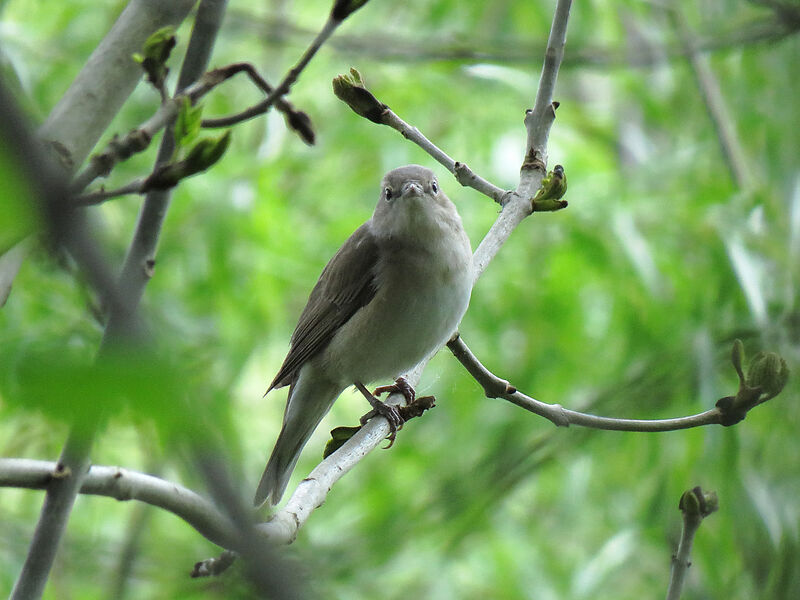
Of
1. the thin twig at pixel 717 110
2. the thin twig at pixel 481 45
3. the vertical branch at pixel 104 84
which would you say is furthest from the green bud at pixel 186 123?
the thin twig at pixel 717 110

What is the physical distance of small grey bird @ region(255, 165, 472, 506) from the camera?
3260mm

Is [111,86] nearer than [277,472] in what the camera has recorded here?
Yes

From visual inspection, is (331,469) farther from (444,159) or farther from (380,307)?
(380,307)

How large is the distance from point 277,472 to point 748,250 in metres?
2.27

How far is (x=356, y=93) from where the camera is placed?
7.95ft

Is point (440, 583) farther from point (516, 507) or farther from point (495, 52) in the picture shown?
point (495, 52)

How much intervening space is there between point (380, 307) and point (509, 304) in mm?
1134

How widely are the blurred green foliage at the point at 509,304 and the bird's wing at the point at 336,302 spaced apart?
326 millimetres

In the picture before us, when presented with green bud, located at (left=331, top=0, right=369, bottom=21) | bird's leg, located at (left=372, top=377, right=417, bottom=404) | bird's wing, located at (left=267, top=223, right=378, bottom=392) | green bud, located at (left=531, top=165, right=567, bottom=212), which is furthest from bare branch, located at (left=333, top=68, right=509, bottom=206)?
bird's wing, located at (left=267, top=223, right=378, bottom=392)

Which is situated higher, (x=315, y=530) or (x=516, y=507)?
(x=516, y=507)

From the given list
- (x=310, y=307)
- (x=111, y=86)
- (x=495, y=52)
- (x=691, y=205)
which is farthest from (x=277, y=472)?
(x=495, y=52)

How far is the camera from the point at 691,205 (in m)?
4.09

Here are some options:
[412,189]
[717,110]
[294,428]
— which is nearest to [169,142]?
[412,189]

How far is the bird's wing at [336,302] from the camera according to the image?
357cm
